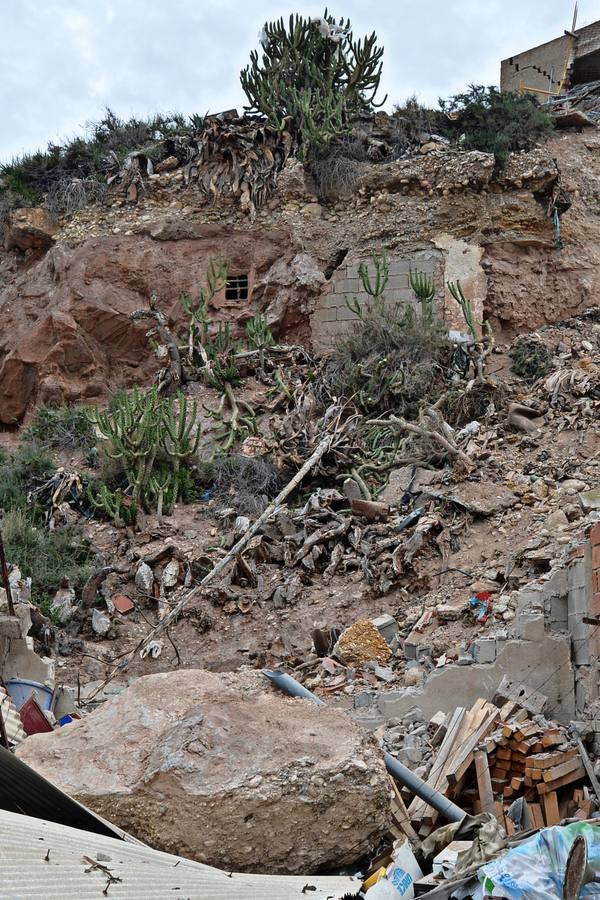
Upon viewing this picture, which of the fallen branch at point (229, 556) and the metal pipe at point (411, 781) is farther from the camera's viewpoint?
the fallen branch at point (229, 556)

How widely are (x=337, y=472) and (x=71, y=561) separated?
12.2ft

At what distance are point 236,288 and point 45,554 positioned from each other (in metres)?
7.43

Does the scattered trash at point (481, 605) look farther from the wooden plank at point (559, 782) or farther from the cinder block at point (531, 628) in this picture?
the wooden plank at point (559, 782)

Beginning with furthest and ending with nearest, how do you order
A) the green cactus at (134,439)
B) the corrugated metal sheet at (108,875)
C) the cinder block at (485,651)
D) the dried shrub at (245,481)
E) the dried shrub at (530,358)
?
the dried shrub at (530,358) → the green cactus at (134,439) → the dried shrub at (245,481) → the cinder block at (485,651) → the corrugated metal sheet at (108,875)

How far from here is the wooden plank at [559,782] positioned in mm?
6625

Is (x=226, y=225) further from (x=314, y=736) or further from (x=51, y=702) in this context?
(x=314, y=736)

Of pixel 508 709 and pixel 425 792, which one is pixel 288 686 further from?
pixel 508 709

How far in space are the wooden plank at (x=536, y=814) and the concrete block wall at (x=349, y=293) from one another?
1264 centimetres

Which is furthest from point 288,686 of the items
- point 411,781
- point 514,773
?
point 514,773

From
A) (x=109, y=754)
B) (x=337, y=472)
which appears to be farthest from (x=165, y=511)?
(x=109, y=754)

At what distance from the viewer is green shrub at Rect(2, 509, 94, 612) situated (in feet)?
45.4

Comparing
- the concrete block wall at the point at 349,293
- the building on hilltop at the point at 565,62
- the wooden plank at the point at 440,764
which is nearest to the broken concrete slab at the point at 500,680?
the wooden plank at the point at 440,764

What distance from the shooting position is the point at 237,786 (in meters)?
5.41

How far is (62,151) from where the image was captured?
2170 centimetres
